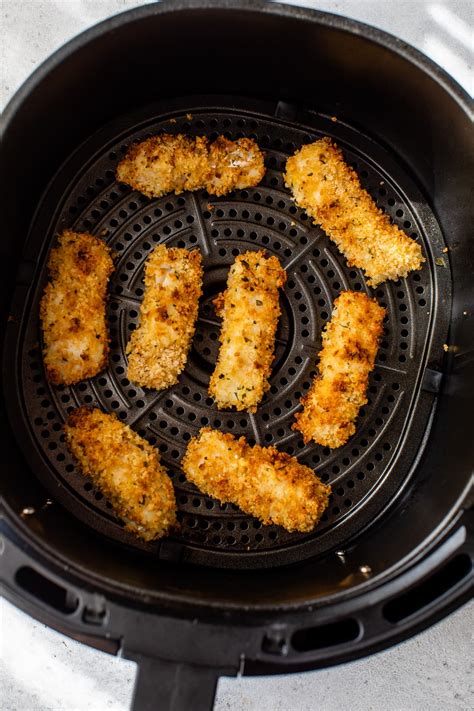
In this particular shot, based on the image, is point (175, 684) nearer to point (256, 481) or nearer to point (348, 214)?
point (256, 481)

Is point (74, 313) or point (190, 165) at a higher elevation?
point (190, 165)

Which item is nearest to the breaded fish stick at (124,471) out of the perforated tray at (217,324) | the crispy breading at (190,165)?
the perforated tray at (217,324)

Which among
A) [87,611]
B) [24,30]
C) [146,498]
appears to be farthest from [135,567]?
[24,30]

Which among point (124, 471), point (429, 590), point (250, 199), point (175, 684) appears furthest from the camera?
point (250, 199)

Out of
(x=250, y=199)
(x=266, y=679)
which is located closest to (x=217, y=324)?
(x=250, y=199)

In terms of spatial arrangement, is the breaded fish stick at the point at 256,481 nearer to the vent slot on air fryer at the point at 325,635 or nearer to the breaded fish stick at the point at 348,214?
the vent slot on air fryer at the point at 325,635
